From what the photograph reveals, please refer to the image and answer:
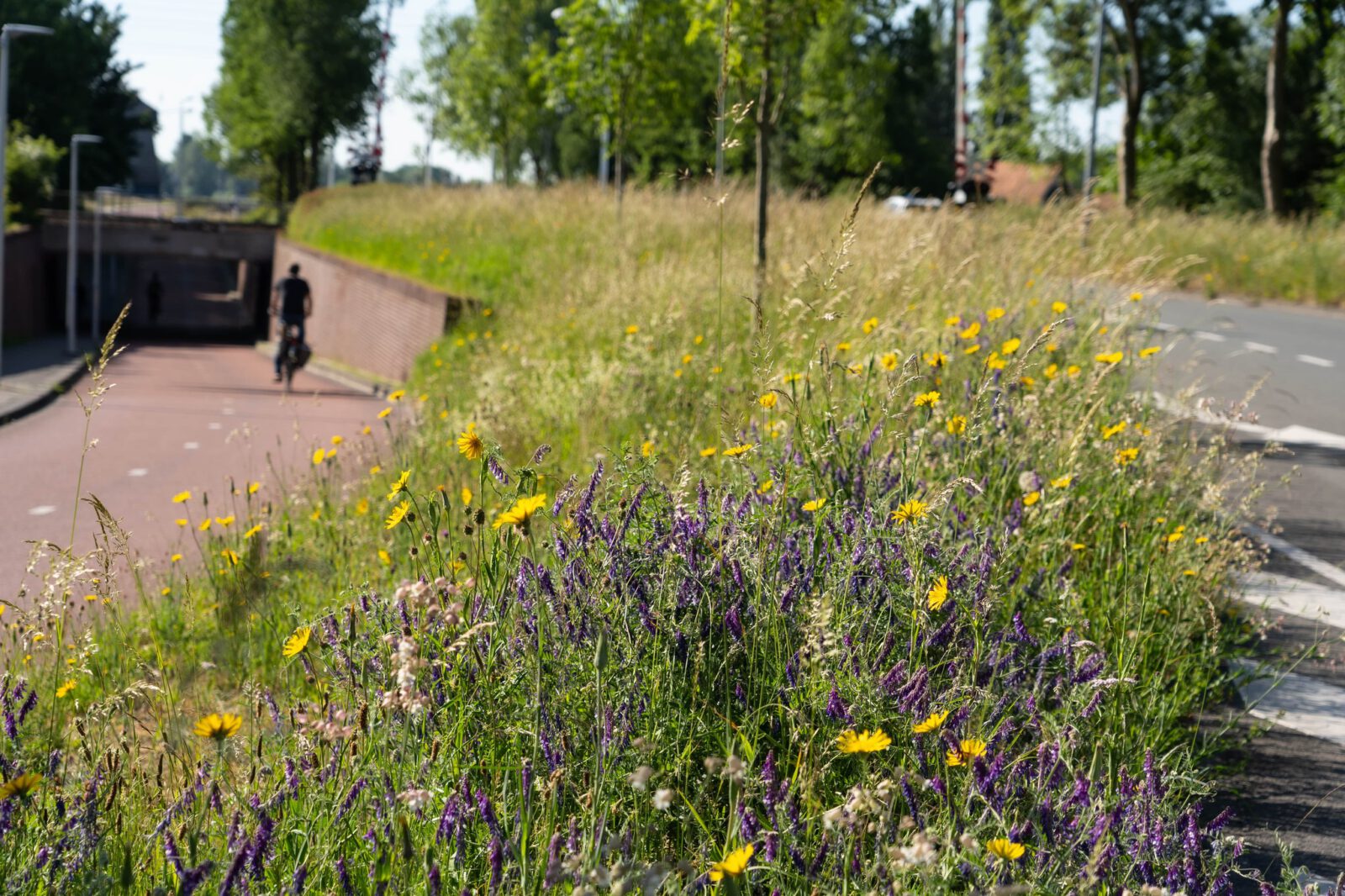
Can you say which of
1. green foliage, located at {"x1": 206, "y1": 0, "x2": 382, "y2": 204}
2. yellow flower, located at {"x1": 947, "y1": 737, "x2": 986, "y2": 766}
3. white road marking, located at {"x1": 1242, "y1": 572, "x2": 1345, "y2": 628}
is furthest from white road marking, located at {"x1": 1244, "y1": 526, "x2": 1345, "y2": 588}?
green foliage, located at {"x1": 206, "y1": 0, "x2": 382, "y2": 204}

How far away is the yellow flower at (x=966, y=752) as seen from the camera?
2.30 meters

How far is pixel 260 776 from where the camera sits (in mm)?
2695

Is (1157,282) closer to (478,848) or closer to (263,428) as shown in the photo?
(478,848)

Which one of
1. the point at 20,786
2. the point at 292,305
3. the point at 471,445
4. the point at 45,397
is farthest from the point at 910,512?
the point at 292,305

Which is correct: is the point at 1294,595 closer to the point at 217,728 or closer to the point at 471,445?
the point at 471,445

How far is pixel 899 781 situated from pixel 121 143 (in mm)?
63351

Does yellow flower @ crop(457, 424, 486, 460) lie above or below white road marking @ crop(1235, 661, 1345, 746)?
above

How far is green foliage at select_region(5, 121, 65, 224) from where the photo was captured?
121 ft

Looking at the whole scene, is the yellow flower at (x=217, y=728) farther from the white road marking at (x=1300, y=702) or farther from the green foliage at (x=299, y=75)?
the green foliage at (x=299, y=75)

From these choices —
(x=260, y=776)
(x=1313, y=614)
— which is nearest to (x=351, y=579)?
(x=260, y=776)

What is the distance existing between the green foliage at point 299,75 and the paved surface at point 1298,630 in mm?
49615

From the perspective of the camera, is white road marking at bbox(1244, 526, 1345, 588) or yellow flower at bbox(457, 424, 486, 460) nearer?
yellow flower at bbox(457, 424, 486, 460)

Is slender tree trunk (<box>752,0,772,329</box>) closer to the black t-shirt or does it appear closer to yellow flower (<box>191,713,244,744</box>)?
yellow flower (<box>191,713,244,744</box>)

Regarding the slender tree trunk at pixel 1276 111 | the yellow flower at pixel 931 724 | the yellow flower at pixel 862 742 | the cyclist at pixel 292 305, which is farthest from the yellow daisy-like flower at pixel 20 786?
the slender tree trunk at pixel 1276 111
